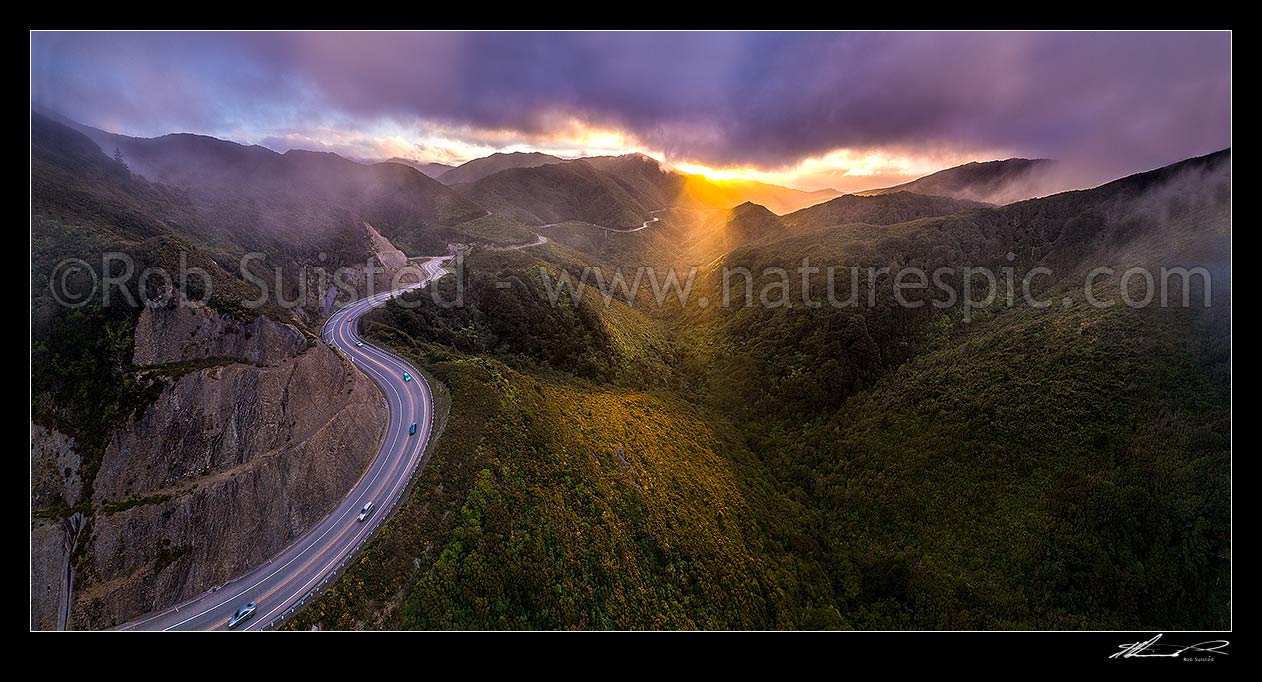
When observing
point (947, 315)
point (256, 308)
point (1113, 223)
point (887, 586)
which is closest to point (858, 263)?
→ point (947, 315)

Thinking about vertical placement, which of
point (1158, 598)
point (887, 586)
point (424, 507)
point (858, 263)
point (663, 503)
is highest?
point (858, 263)

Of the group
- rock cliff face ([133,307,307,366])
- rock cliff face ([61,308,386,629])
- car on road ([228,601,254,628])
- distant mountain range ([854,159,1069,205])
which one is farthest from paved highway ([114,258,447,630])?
distant mountain range ([854,159,1069,205])

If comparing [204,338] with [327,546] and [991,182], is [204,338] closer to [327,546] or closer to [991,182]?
[327,546]

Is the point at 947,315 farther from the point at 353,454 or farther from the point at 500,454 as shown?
the point at 353,454

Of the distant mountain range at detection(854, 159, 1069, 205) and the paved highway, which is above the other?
the distant mountain range at detection(854, 159, 1069, 205)

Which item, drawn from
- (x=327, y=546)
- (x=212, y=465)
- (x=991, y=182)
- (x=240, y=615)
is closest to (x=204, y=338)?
(x=212, y=465)

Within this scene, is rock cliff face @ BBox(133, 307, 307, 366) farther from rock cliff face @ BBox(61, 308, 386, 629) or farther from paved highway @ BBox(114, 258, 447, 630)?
paved highway @ BBox(114, 258, 447, 630)
